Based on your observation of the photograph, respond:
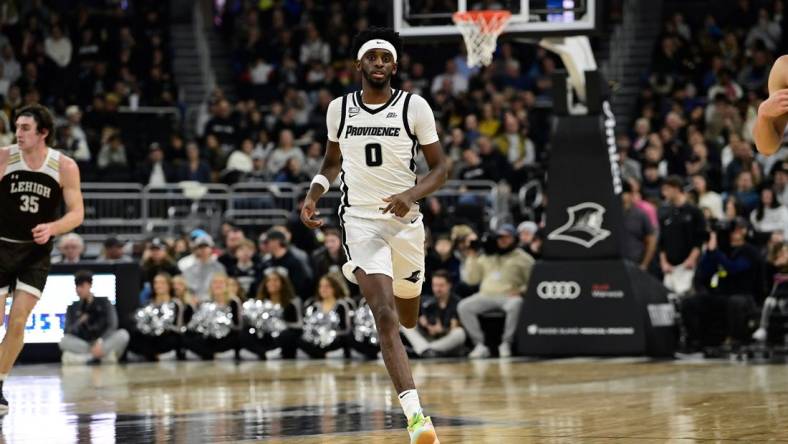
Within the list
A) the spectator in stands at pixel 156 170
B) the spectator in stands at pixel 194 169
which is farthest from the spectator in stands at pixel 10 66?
the spectator in stands at pixel 194 169

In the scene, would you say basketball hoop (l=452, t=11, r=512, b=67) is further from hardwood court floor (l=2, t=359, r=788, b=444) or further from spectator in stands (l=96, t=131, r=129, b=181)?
spectator in stands (l=96, t=131, r=129, b=181)

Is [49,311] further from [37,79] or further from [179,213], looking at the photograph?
[37,79]

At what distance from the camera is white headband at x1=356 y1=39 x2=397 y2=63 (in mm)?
8961

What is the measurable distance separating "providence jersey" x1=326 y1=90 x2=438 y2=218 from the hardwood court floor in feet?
4.89

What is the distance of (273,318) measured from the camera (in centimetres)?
1875

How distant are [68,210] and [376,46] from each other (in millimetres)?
3548

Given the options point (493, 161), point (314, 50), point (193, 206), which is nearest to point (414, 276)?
point (493, 161)

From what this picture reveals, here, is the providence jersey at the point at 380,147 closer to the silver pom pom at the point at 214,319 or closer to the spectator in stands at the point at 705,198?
the silver pom pom at the point at 214,319

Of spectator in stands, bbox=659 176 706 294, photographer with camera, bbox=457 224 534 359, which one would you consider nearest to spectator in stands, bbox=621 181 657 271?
spectator in stands, bbox=659 176 706 294

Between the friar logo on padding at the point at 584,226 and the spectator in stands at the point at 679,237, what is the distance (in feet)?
4.90

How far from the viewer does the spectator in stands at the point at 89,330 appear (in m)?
18.4

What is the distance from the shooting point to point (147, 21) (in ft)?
101

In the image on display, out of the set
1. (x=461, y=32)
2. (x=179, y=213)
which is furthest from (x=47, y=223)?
(x=179, y=213)

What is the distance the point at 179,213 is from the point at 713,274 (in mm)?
9593
